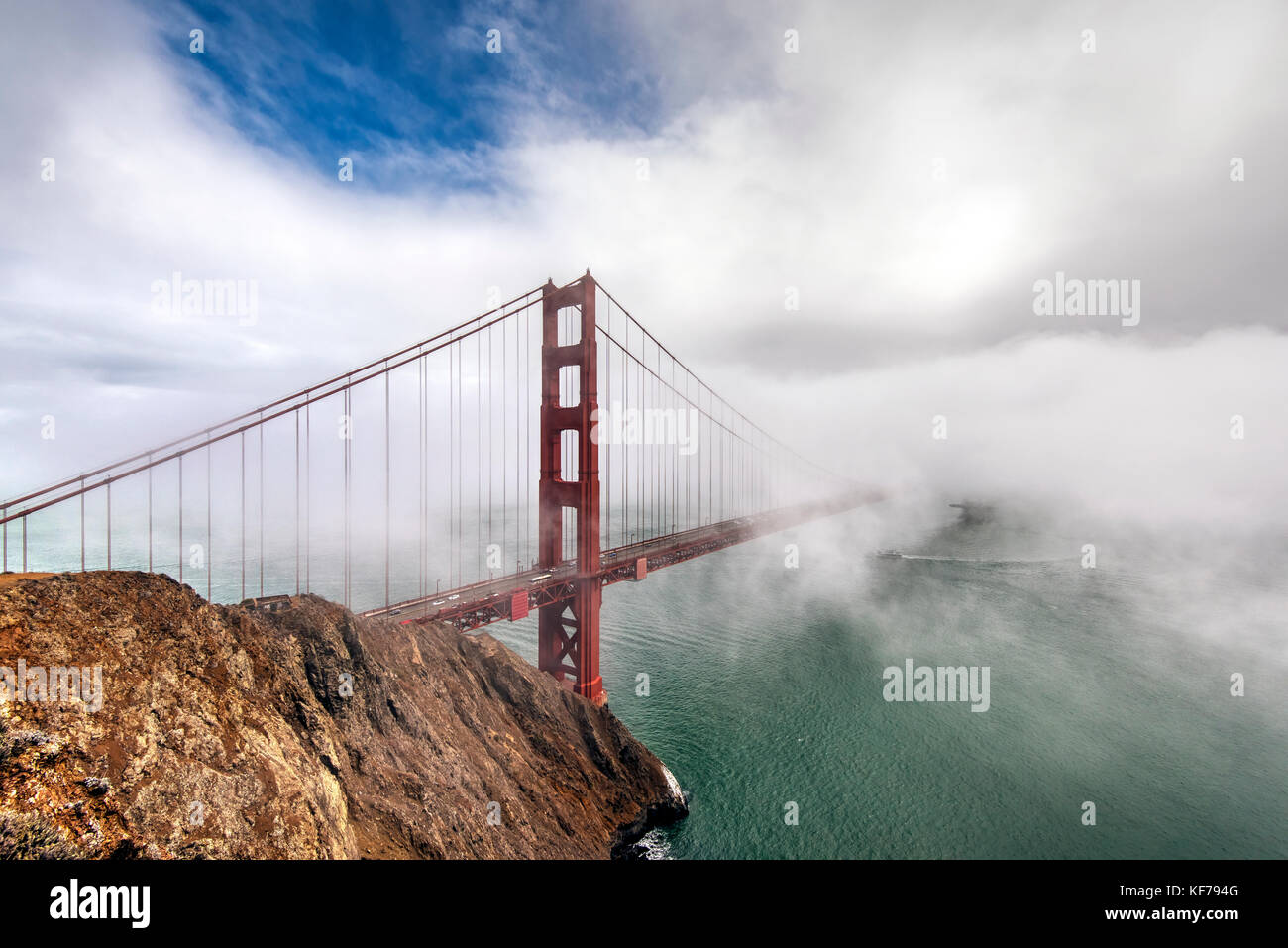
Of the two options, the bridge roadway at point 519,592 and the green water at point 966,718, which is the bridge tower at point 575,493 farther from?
the green water at point 966,718

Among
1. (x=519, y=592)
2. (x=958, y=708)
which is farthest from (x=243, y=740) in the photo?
(x=958, y=708)

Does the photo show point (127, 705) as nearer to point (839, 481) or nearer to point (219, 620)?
point (219, 620)

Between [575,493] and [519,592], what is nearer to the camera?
[519,592]

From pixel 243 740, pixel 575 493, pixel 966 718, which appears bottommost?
pixel 966 718

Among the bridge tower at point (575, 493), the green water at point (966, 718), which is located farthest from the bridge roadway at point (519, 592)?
the green water at point (966, 718)

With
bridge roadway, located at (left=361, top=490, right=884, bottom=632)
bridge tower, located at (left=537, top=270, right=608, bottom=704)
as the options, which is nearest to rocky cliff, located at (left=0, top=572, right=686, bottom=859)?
bridge roadway, located at (left=361, top=490, right=884, bottom=632)

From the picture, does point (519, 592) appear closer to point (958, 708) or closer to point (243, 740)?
point (243, 740)
